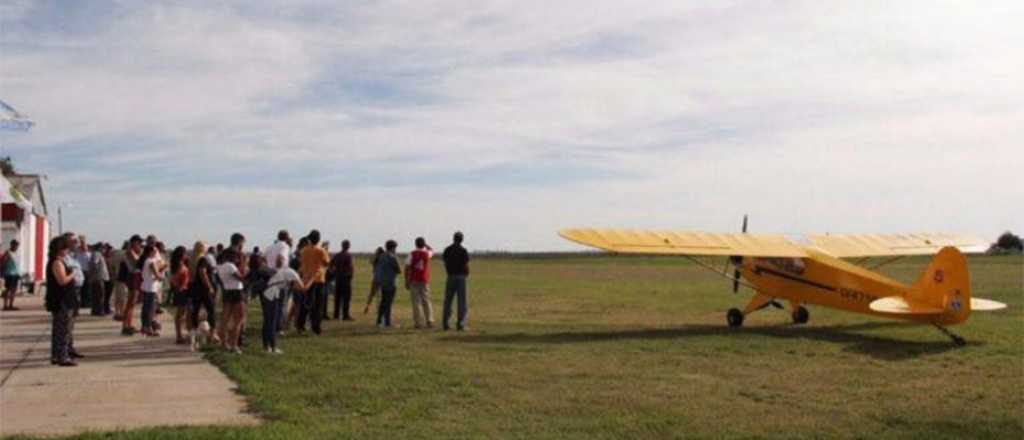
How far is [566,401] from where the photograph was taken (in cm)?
901

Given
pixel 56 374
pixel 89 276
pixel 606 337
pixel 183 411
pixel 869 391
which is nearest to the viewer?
pixel 183 411

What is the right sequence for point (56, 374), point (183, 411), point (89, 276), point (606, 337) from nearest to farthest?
point (183, 411)
point (56, 374)
point (606, 337)
point (89, 276)

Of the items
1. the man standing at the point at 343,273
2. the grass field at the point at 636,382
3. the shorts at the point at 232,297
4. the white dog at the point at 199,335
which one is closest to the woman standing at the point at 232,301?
the shorts at the point at 232,297

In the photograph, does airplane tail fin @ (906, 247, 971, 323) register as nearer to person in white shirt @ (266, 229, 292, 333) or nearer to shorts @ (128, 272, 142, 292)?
person in white shirt @ (266, 229, 292, 333)

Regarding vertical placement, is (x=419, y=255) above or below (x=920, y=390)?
above

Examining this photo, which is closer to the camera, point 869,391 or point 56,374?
point 869,391

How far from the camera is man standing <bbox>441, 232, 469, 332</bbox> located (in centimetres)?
1611

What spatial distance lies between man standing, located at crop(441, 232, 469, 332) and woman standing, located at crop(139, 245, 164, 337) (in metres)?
4.63

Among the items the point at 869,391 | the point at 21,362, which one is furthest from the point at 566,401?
the point at 21,362

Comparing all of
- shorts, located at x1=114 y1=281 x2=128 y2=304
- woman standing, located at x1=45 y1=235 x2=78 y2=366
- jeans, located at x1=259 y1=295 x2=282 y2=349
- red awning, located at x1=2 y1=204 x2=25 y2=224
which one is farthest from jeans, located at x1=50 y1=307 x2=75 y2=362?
red awning, located at x1=2 y1=204 x2=25 y2=224

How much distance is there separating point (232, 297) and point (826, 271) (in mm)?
10513

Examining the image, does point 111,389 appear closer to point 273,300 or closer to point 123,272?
point 273,300

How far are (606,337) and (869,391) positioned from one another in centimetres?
580

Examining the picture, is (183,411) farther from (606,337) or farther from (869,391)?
(606,337)
